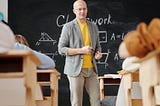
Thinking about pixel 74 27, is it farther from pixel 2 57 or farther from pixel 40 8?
pixel 40 8

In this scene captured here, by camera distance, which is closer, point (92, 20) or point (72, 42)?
point (72, 42)

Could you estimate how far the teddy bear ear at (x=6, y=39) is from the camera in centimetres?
229

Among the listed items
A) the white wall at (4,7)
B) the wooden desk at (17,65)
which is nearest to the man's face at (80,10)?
the wooden desk at (17,65)

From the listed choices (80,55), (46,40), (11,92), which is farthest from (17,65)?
(46,40)

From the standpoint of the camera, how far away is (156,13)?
638 centimetres

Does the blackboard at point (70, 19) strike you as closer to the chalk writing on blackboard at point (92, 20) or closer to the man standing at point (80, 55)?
the chalk writing on blackboard at point (92, 20)

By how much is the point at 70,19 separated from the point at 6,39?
403 cm

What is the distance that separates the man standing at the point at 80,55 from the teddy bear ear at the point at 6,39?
1596 mm

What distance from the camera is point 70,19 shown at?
6.34 metres

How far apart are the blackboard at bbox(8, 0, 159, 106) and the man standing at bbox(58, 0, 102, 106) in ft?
7.11

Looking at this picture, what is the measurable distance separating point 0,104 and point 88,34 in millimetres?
1566

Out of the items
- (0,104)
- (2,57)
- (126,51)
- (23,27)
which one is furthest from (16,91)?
(23,27)

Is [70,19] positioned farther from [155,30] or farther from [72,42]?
[155,30]

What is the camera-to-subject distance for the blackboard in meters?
6.27
